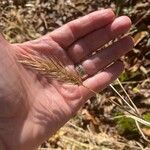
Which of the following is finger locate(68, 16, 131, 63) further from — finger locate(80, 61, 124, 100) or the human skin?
finger locate(80, 61, 124, 100)

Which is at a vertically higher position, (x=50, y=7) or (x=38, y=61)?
(x=38, y=61)

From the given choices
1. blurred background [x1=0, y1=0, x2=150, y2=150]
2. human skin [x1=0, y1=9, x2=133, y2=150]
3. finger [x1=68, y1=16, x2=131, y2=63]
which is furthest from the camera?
blurred background [x1=0, y1=0, x2=150, y2=150]

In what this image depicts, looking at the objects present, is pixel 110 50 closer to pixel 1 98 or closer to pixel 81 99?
pixel 81 99

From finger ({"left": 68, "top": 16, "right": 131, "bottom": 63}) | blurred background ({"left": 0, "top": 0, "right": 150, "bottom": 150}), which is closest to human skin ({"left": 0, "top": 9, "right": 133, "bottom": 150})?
finger ({"left": 68, "top": 16, "right": 131, "bottom": 63})

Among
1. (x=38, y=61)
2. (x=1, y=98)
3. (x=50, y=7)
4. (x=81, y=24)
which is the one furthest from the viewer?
(x=50, y=7)

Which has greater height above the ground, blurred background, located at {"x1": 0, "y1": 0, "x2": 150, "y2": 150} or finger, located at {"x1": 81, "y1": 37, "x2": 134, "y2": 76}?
finger, located at {"x1": 81, "y1": 37, "x2": 134, "y2": 76}

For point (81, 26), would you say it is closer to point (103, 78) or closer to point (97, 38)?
point (97, 38)

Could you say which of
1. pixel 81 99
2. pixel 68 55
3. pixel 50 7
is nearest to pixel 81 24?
pixel 68 55
